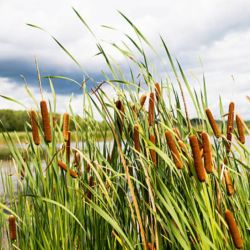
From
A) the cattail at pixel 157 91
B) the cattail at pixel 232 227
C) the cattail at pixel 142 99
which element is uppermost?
the cattail at pixel 157 91

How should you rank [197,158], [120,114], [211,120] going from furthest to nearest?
[120,114]
[211,120]
[197,158]

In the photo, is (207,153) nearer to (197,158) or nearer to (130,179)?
(197,158)

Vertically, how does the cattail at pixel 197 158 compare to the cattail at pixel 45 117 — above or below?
below

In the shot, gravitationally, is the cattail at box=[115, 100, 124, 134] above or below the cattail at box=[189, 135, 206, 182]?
above

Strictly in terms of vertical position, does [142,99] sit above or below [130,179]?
above

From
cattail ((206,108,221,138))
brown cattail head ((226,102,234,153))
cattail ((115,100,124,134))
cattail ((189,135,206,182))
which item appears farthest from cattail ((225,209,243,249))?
cattail ((115,100,124,134))

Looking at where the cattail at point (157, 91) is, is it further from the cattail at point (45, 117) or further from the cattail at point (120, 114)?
the cattail at point (45, 117)

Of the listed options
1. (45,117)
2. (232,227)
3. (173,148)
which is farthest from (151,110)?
(232,227)

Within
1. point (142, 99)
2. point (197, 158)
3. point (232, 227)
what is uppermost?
point (142, 99)

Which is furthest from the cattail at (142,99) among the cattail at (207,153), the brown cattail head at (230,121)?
the cattail at (207,153)

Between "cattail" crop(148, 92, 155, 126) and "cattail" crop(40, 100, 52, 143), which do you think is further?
"cattail" crop(148, 92, 155, 126)

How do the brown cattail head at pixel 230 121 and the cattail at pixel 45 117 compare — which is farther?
the brown cattail head at pixel 230 121

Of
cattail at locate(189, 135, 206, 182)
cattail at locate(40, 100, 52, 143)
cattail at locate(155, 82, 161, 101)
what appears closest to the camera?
cattail at locate(189, 135, 206, 182)

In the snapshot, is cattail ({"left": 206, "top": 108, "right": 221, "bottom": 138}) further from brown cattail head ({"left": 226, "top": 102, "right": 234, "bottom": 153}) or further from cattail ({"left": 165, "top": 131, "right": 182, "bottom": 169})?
cattail ({"left": 165, "top": 131, "right": 182, "bottom": 169})
